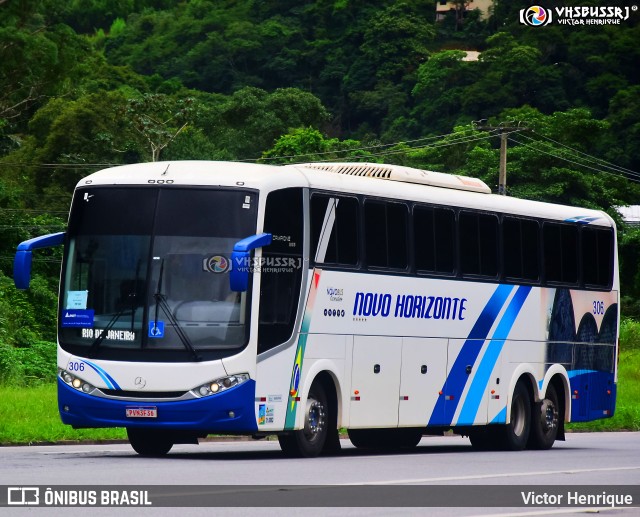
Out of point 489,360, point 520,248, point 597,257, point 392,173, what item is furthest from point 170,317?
point 597,257

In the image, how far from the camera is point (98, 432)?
2284 cm

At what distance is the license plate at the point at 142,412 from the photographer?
56.5ft

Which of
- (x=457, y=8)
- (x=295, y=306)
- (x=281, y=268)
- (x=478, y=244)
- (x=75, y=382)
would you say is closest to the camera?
(x=75, y=382)

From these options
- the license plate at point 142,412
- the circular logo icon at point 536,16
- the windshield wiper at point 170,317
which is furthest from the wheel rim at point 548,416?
the circular logo icon at point 536,16

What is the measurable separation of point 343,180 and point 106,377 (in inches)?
165

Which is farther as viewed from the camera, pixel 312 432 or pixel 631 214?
pixel 631 214

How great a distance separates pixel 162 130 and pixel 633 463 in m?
59.9

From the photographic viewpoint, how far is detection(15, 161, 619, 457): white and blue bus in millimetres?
17406

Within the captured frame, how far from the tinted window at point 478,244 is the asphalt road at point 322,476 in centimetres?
268

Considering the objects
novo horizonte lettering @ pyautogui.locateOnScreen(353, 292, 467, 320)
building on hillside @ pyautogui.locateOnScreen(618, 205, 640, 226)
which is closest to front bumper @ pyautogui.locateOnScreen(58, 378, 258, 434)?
novo horizonte lettering @ pyautogui.locateOnScreen(353, 292, 467, 320)

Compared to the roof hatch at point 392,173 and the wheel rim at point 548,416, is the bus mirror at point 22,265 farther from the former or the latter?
the wheel rim at point 548,416

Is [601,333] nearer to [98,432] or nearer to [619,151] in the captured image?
[98,432]

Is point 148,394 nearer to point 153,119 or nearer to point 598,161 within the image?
point 153,119

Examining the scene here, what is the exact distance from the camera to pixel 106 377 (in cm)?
1755
